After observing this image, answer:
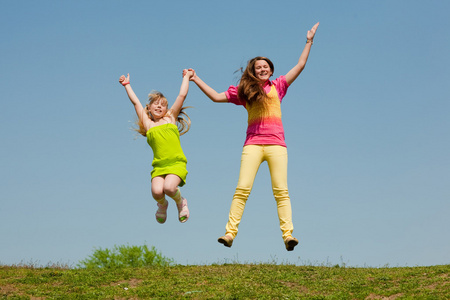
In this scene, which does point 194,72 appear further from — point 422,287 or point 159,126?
point 422,287

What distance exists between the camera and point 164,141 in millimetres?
11047

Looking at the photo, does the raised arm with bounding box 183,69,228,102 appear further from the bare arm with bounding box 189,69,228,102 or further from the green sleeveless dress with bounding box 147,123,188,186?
the green sleeveless dress with bounding box 147,123,188,186

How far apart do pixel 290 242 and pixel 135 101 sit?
4.49 metres

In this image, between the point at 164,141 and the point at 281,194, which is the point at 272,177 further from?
the point at 164,141

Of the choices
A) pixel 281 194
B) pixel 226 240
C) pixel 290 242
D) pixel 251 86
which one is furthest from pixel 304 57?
pixel 226 240

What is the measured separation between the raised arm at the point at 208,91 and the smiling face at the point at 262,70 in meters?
0.84

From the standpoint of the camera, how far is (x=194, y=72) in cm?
1151

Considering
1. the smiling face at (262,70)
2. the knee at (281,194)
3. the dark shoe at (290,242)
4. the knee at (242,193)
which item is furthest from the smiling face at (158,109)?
the dark shoe at (290,242)

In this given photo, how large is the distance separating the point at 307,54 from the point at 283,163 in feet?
7.91

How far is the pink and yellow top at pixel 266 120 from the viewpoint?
10617 mm

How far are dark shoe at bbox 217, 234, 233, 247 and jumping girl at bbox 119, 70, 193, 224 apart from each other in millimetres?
1371

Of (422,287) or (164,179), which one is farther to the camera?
(422,287)

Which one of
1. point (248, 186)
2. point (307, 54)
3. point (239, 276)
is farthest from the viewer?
point (239, 276)

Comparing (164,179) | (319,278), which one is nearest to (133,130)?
(164,179)
